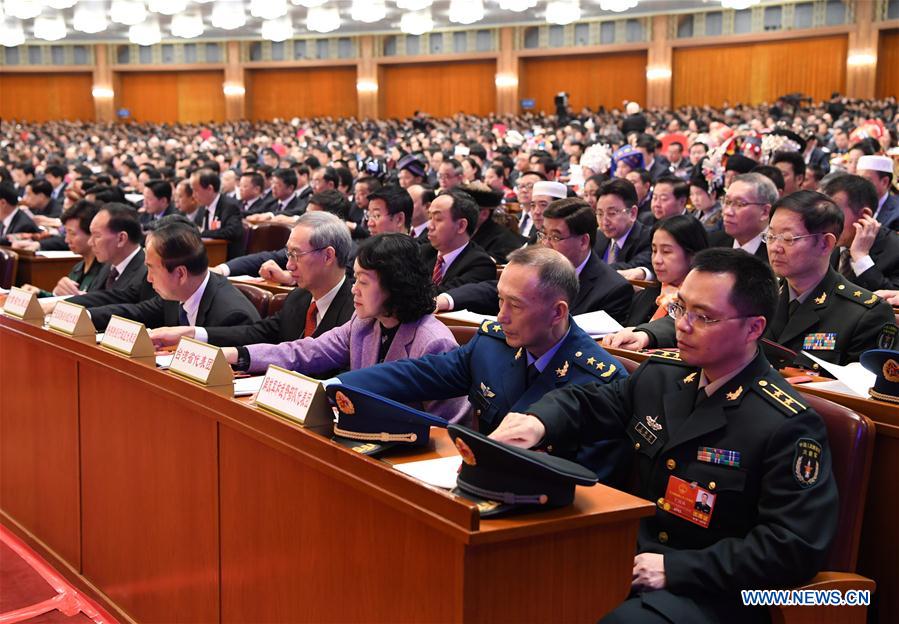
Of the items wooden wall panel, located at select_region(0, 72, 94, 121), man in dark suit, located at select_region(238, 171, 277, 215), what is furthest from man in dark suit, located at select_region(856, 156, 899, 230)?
wooden wall panel, located at select_region(0, 72, 94, 121)

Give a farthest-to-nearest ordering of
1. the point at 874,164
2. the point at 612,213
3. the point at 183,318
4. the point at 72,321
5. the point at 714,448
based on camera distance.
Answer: the point at 874,164 → the point at 612,213 → the point at 183,318 → the point at 72,321 → the point at 714,448

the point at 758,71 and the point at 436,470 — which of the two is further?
the point at 758,71

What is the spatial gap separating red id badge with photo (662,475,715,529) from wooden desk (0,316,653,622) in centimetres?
36

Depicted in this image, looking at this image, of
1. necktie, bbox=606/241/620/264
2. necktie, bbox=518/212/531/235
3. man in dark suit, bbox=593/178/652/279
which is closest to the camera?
man in dark suit, bbox=593/178/652/279

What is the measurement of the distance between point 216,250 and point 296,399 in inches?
235

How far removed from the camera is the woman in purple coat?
9.29 ft

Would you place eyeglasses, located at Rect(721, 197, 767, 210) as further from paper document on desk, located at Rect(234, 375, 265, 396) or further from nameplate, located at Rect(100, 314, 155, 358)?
nameplate, located at Rect(100, 314, 155, 358)

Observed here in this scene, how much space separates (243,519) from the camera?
2117 mm

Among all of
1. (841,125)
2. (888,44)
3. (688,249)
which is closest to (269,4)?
(841,125)

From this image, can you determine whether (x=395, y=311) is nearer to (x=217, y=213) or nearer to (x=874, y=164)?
(x=874, y=164)

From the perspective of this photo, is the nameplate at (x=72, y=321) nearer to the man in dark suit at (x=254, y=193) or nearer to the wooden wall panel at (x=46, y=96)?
the man in dark suit at (x=254, y=193)

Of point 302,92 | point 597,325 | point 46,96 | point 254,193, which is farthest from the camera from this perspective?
point 46,96

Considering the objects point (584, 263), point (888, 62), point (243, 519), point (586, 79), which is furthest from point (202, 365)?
point (586, 79)

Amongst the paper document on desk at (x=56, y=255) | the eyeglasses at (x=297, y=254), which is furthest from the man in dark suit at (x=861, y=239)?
the paper document on desk at (x=56, y=255)
